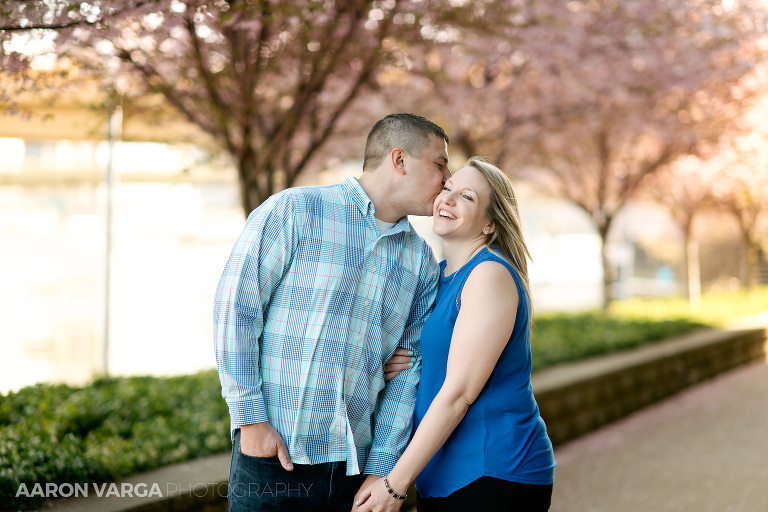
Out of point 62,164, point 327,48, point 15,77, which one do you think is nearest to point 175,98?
point 327,48

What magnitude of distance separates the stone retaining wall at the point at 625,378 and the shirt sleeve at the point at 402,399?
3.50 m

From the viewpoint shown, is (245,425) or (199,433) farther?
(199,433)

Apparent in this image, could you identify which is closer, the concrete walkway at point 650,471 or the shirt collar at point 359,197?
the shirt collar at point 359,197

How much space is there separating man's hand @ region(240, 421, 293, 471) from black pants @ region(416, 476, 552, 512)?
0.53 meters

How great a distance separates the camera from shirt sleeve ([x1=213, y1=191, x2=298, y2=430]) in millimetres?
2102

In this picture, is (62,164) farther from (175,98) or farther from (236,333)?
(236,333)

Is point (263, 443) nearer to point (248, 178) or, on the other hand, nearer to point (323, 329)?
point (323, 329)

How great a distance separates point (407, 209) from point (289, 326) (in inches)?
21.7

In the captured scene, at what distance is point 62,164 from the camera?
8094 millimetres

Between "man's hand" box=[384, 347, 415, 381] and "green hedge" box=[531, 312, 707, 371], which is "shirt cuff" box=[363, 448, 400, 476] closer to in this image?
"man's hand" box=[384, 347, 415, 381]

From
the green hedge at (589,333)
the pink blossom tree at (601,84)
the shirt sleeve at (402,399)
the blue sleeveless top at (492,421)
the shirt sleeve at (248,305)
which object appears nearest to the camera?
the shirt sleeve at (248,305)

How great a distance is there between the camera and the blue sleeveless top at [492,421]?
2221 mm

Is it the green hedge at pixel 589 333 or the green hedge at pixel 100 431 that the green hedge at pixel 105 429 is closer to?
the green hedge at pixel 100 431

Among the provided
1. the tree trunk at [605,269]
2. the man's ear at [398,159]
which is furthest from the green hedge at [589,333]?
the man's ear at [398,159]
